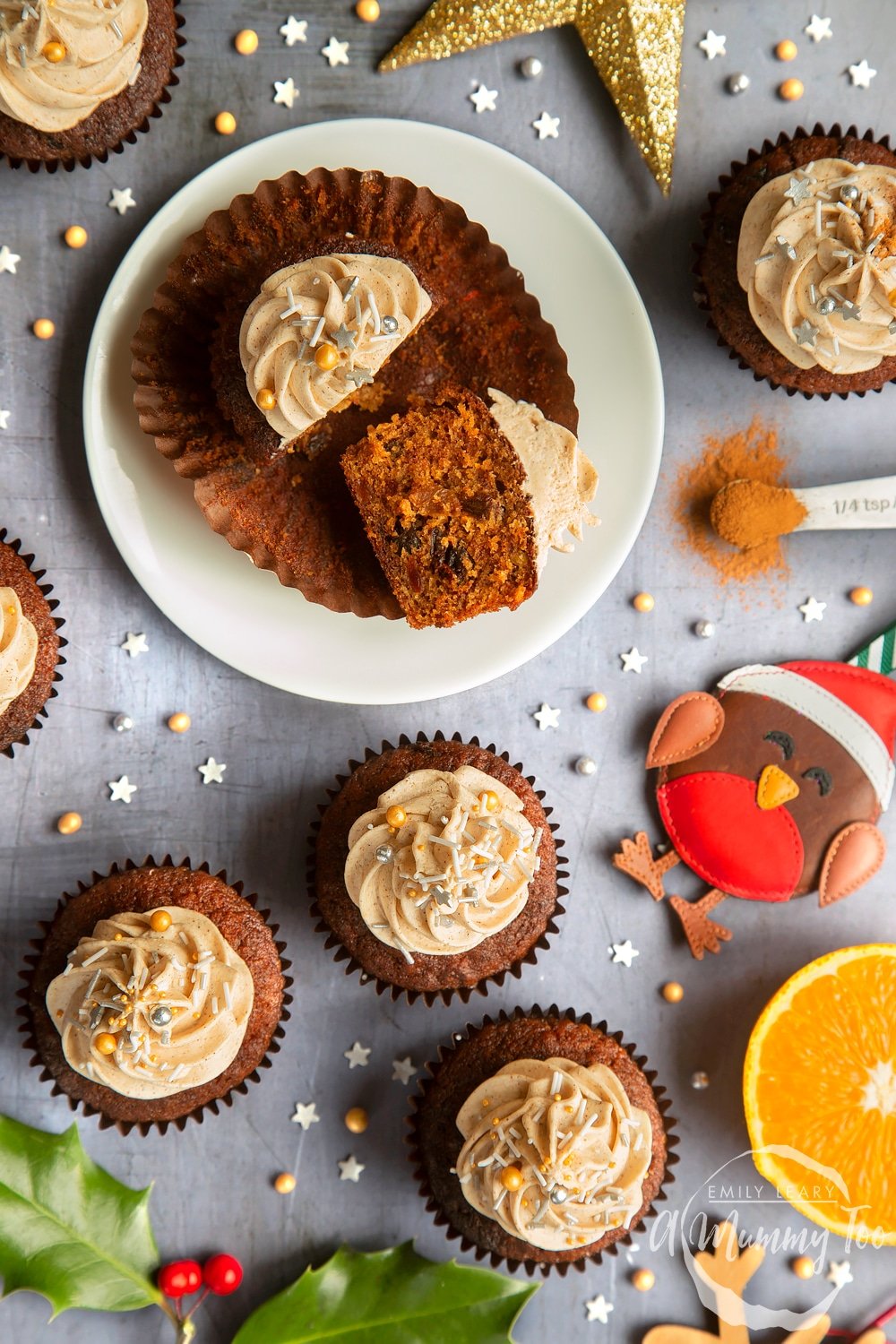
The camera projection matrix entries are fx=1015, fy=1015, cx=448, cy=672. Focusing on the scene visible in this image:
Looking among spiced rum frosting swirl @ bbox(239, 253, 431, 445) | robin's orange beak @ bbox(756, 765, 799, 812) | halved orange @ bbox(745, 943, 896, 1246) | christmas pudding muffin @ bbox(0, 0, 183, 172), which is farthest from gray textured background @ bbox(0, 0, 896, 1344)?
spiced rum frosting swirl @ bbox(239, 253, 431, 445)

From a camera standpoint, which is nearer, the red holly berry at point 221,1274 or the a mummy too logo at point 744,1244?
the red holly berry at point 221,1274

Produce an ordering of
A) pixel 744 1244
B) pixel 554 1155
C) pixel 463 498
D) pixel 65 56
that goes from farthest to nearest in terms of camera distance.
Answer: pixel 744 1244, pixel 463 498, pixel 554 1155, pixel 65 56

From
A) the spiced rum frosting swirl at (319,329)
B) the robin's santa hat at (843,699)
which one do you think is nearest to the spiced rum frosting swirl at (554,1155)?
the robin's santa hat at (843,699)

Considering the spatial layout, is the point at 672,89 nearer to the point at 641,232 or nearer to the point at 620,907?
the point at 641,232

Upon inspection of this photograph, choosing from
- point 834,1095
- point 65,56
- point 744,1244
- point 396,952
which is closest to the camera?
point 65,56

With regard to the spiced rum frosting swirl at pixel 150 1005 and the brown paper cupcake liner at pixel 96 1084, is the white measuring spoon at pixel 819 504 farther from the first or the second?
the spiced rum frosting swirl at pixel 150 1005

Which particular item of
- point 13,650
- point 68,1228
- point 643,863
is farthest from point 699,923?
point 13,650

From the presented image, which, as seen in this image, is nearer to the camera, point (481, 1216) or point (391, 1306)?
point (481, 1216)

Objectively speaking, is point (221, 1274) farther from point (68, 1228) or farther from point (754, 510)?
point (754, 510)
